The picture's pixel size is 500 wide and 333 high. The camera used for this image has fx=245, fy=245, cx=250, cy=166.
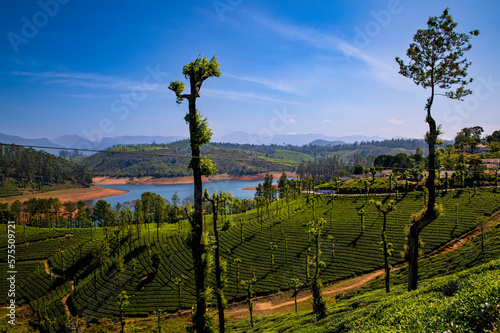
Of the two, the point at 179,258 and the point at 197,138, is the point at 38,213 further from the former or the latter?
the point at 197,138

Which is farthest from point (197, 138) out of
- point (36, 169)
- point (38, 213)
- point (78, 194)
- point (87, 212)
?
point (36, 169)

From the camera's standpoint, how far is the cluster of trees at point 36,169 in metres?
142

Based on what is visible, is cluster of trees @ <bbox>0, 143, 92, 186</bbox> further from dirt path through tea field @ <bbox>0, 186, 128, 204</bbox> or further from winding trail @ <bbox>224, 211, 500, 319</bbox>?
winding trail @ <bbox>224, 211, 500, 319</bbox>

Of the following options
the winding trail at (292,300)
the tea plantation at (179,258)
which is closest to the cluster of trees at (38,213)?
the tea plantation at (179,258)

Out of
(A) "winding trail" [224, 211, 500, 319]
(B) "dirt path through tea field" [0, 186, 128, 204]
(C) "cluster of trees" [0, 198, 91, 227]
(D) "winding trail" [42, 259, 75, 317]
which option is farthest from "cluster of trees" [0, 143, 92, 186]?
(A) "winding trail" [224, 211, 500, 319]

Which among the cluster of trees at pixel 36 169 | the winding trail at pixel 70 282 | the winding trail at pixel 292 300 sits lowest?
the winding trail at pixel 70 282

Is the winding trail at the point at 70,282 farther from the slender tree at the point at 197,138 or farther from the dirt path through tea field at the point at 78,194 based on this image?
the dirt path through tea field at the point at 78,194

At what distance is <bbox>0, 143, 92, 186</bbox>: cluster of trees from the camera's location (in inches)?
5610

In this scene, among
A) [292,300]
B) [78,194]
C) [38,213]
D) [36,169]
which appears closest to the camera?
[292,300]

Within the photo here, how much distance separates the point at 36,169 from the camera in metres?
153

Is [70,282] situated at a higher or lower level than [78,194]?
lower

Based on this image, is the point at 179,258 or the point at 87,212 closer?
the point at 179,258

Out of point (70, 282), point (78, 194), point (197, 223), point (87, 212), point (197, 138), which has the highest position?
point (197, 138)

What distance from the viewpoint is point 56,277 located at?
4978cm
